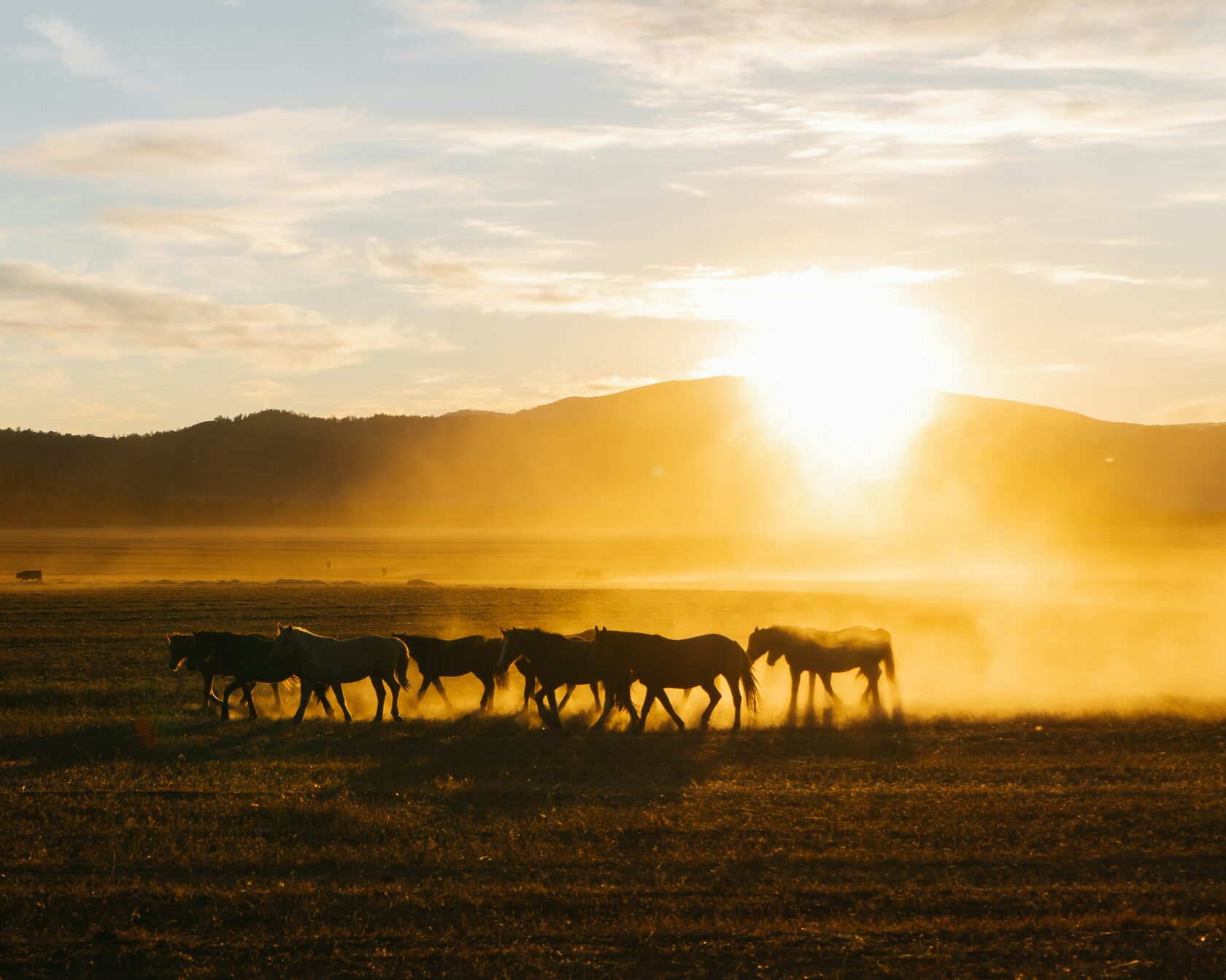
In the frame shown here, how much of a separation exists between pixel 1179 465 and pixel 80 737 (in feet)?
572

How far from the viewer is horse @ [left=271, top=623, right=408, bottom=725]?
57.7ft

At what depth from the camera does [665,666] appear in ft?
55.8

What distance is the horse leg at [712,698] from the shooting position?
1686cm

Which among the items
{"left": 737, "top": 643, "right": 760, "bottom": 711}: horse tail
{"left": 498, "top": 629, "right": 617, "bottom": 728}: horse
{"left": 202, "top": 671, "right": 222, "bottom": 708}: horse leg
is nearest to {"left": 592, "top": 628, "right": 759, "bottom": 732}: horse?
{"left": 737, "top": 643, "right": 760, "bottom": 711}: horse tail

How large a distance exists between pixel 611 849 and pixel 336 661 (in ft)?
29.0

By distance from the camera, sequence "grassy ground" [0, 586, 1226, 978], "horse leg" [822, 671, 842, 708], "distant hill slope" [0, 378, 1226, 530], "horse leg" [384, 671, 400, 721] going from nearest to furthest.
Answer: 1. "grassy ground" [0, 586, 1226, 978]
2. "horse leg" [384, 671, 400, 721]
3. "horse leg" [822, 671, 842, 708]
4. "distant hill slope" [0, 378, 1226, 530]

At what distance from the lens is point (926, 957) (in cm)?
773

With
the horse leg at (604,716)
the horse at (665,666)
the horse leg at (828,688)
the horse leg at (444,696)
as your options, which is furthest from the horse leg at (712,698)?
the horse leg at (444,696)

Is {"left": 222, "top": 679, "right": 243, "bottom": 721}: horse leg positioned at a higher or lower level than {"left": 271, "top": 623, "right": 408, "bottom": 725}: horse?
lower

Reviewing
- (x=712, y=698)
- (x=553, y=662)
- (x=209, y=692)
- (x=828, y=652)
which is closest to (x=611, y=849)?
(x=712, y=698)

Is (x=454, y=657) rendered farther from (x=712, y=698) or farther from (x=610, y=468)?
(x=610, y=468)

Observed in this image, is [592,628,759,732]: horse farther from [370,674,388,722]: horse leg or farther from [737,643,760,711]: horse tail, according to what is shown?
[370,674,388,722]: horse leg

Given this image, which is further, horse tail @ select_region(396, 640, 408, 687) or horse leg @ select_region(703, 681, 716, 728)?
horse tail @ select_region(396, 640, 408, 687)

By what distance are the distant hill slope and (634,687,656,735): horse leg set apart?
108818mm
